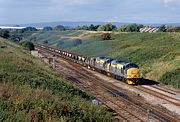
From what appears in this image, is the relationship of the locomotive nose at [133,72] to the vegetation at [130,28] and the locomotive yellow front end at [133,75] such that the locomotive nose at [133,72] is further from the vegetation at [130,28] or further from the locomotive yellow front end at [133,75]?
the vegetation at [130,28]

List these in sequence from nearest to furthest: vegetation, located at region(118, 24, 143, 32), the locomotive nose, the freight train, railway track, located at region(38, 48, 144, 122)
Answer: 1. railway track, located at region(38, 48, 144, 122)
2. the locomotive nose
3. the freight train
4. vegetation, located at region(118, 24, 143, 32)

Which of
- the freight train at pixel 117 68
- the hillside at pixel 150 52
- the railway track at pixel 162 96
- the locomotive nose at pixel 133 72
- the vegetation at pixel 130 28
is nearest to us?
the railway track at pixel 162 96

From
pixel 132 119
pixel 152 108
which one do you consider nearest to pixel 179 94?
pixel 152 108

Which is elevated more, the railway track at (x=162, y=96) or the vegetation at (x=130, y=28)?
the railway track at (x=162, y=96)

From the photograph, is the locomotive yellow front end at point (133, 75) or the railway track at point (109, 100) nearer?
the railway track at point (109, 100)

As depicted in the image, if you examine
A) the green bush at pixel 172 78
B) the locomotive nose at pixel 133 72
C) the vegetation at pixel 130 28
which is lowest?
the vegetation at pixel 130 28

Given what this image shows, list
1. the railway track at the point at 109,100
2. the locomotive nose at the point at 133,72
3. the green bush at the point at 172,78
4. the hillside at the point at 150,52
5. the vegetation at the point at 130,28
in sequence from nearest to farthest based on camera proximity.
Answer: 1. the railway track at the point at 109,100
2. the locomotive nose at the point at 133,72
3. the green bush at the point at 172,78
4. the hillside at the point at 150,52
5. the vegetation at the point at 130,28

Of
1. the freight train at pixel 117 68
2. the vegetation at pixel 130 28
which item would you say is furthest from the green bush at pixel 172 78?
the vegetation at pixel 130 28

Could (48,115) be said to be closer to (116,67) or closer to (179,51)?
(116,67)

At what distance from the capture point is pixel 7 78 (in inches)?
1087

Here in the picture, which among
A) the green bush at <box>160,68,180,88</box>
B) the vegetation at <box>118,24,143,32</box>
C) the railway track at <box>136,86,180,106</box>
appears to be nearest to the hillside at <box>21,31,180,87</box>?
the green bush at <box>160,68,180,88</box>

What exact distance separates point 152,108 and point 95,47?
255ft

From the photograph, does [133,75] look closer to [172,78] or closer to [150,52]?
[172,78]

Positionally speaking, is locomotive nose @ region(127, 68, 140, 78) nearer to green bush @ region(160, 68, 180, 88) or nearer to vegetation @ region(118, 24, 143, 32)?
green bush @ region(160, 68, 180, 88)
